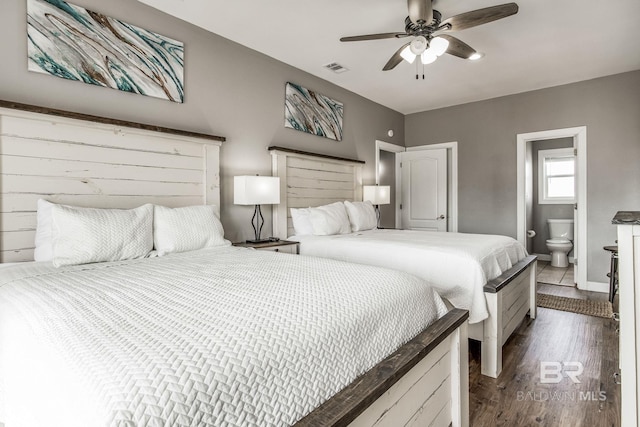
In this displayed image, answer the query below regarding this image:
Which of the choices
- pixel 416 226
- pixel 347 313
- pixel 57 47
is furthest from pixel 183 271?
pixel 416 226

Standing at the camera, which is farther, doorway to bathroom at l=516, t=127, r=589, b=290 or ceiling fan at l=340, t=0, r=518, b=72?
doorway to bathroom at l=516, t=127, r=589, b=290

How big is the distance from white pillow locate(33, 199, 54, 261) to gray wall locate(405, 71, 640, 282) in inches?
193

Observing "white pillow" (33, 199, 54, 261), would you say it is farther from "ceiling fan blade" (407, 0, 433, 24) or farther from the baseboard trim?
the baseboard trim

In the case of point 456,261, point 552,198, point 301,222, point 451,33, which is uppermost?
point 451,33

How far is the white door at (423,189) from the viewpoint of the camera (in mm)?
5195

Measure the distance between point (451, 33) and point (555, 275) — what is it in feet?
13.0

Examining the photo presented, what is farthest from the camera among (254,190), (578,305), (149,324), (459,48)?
(578,305)

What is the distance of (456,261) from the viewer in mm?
2322

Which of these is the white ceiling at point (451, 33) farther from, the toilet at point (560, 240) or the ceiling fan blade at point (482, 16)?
the toilet at point (560, 240)

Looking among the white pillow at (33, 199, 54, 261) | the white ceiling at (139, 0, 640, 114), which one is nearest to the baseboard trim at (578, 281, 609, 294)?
the white ceiling at (139, 0, 640, 114)

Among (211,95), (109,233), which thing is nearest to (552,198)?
(211,95)

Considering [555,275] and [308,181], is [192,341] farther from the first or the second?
[555,275]

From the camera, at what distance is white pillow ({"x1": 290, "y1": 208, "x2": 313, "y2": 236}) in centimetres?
Answer: 339

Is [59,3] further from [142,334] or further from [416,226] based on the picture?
[416,226]
